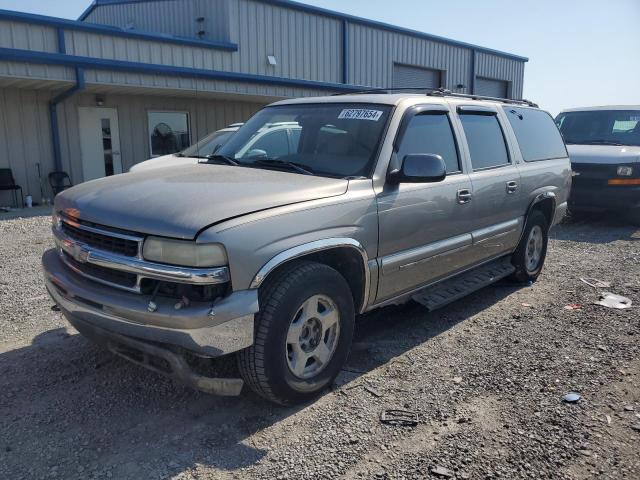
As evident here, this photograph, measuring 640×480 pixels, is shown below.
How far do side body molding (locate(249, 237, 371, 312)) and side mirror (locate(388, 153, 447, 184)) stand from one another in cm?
60

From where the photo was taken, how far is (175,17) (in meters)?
17.0

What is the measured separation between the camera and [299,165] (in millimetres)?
4035

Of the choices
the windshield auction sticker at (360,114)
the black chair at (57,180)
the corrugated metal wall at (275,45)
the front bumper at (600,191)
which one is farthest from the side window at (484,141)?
the black chair at (57,180)

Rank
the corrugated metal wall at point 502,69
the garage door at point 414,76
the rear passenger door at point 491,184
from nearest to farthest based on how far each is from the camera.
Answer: the rear passenger door at point 491,184, the garage door at point 414,76, the corrugated metal wall at point 502,69

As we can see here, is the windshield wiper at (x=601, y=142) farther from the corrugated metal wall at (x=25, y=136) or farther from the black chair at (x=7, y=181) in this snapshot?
the black chair at (x=7, y=181)

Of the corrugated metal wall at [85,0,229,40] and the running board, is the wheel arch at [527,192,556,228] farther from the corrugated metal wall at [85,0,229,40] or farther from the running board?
the corrugated metal wall at [85,0,229,40]

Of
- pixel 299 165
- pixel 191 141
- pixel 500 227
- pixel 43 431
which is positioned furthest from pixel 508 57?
pixel 43 431

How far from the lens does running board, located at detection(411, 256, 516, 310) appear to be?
15.2 feet

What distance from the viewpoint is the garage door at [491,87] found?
2466 cm

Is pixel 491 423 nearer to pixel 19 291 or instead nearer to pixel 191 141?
pixel 19 291

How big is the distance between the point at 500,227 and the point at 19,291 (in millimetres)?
4811

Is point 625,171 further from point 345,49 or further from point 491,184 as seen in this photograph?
point 345,49

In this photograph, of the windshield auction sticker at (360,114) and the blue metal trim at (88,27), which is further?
the blue metal trim at (88,27)

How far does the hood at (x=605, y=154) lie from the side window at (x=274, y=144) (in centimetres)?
741
